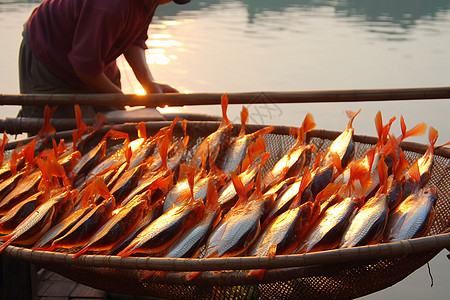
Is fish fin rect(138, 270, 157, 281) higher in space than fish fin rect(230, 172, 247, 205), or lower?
lower

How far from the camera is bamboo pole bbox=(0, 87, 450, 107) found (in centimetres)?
219

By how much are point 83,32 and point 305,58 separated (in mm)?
5478

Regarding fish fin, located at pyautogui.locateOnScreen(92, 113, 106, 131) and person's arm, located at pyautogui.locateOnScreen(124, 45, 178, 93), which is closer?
fish fin, located at pyautogui.locateOnScreen(92, 113, 106, 131)

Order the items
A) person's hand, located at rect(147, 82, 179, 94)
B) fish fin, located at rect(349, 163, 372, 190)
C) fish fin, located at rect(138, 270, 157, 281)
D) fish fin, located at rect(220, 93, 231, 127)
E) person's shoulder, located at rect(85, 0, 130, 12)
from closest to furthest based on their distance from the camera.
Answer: fish fin, located at rect(138, 270, 157, 281) → fish fin, located at rect(349, 163, 372, 190) → fish fin, located at rect(220, 93, 231, 127) → person's shoulder, located at rect(85, 0, 130, 12) → person's hand, located at rect(147, 82, 179, 94)

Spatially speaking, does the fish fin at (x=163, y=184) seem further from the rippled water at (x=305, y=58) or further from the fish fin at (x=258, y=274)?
the rippled water at (x=305, y=58)

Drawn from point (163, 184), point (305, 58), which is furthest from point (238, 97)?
point (305, 58)

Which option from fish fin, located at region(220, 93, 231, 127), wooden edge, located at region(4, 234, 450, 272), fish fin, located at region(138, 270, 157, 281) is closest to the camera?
wooden edge, located at region(4, 234, 450, 272)

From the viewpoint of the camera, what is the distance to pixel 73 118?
2678mm

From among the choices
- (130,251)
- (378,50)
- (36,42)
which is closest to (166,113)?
(36,42)

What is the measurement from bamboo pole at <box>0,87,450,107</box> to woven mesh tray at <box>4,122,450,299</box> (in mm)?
729

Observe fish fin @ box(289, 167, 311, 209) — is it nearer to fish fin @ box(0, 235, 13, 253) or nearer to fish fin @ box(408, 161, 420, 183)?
fish fin @ box(408, 161, 420, 183)

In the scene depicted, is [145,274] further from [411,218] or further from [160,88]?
[160,88]

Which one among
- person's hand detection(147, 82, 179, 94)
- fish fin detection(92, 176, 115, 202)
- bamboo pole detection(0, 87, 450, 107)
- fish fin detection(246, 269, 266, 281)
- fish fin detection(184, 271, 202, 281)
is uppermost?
bamboo pole detection(0, 87, 450, 107)

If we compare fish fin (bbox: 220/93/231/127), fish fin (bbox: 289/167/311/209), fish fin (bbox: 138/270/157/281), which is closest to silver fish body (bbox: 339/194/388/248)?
fish fin (bbox: 289/167/311/209)
